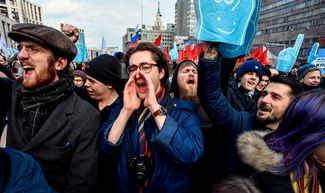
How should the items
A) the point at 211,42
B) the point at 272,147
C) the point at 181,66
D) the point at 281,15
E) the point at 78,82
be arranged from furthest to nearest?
the point at 281,15 → the point at 78,82 → the point at 181,66 → the point at 211,42 → the point at 272,147

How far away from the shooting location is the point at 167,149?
4.62 feet

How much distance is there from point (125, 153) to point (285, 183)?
110cm

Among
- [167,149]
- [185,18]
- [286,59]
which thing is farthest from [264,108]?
[185,18]

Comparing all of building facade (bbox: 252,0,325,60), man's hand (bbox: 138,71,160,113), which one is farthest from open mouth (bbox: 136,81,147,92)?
building facade (bbox: 252,0,325,60)

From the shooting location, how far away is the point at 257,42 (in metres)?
62.2

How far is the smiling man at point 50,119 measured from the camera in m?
1.48

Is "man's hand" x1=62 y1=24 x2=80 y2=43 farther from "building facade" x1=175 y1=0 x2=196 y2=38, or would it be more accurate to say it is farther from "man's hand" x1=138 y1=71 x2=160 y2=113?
"building facade" x1=175 y1=0 x2=196 y2=38

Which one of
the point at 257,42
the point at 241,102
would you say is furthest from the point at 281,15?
the point at 241,102

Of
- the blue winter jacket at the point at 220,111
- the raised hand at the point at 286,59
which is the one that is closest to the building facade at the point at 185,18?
the raised hand at the point at 286,59

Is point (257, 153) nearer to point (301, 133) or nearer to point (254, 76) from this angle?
point (301, 133)

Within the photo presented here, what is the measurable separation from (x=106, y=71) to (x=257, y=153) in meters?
1.94

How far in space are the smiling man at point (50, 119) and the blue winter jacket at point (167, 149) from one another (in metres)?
0.21

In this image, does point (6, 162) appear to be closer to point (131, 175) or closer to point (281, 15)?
point (131, 175)

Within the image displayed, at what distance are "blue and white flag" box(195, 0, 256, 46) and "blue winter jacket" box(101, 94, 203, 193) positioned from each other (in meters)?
0.64
